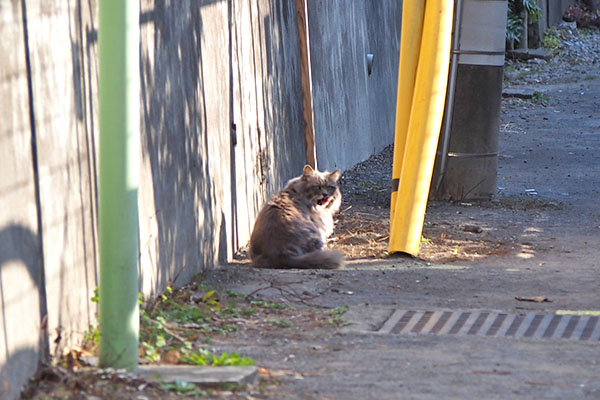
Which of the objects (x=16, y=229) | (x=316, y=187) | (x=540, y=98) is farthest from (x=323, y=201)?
(x=540, y=98)

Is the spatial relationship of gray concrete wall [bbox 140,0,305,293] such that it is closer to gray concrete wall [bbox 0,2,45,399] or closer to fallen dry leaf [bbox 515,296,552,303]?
gray concrete wall [bbox 0,2,45,399]

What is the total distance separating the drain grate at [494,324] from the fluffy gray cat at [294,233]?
1462 millimetres

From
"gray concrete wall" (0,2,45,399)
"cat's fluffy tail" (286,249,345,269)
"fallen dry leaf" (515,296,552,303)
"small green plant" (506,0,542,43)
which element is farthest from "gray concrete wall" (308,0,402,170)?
"small green plant" (506,0,542,43)

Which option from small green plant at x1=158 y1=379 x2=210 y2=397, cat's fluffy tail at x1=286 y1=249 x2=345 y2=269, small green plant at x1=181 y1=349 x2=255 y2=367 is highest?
small green plant at x1=158 y1=379 x2=210 y2=397

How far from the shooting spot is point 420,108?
8.42 m

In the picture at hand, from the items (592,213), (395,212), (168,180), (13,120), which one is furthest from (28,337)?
(592,213)

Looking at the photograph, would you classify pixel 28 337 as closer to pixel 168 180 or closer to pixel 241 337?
pixel 241 337

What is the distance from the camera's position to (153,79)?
20.2 feet

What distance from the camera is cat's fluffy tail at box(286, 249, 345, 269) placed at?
7496 mm

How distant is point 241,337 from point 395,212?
3181 mm

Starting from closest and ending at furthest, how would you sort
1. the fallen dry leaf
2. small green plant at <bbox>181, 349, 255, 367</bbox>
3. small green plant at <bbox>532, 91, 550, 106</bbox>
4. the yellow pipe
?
small green plant at <bbox>181, 349, 255, 367</bbox> < the fallen dry leaf < the yellow pipe < small green plant at <bbox>532, 91, 550, 106</bbox>

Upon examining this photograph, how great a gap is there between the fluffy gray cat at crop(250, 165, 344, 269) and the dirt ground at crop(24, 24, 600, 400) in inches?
7.8

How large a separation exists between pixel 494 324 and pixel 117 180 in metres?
2.69

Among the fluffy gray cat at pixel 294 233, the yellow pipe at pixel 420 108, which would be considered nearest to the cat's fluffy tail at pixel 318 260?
the fluffy gray cat at pixel 294 233
